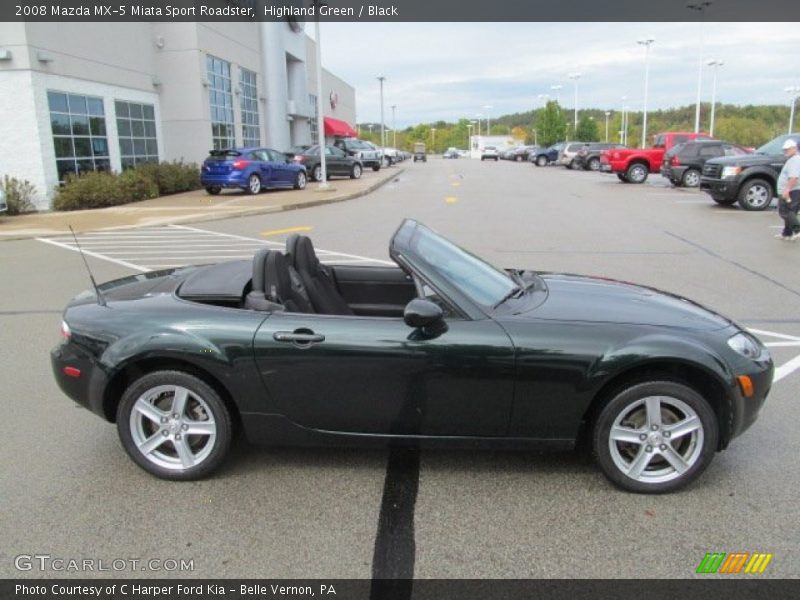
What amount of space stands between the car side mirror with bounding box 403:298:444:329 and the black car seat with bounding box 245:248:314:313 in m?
0.80

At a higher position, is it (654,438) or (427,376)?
(427,376)

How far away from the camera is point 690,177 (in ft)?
77.7

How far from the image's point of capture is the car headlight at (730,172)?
16.0m

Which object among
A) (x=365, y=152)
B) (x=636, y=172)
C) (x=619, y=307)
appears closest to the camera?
(x=619, y=307)

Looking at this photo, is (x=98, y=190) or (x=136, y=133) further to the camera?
(x=136, y=133)

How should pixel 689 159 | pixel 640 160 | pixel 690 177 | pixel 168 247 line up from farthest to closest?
pixel 640 160 < pixel 690 177 < pixel 689 159 < pixel 168 247

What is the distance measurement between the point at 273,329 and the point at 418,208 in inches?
606

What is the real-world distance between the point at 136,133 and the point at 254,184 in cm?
540

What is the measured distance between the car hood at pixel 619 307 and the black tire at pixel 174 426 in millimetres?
1752

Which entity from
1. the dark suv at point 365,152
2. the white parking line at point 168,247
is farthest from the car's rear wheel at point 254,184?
the dark suv at point 365,152

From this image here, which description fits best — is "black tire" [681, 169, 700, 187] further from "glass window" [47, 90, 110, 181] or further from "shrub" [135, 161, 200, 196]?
"glass window" [47, 90, 110, 181]

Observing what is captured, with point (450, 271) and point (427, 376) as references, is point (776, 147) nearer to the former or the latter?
point (450, 271)

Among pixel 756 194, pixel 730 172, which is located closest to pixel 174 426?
pixel 730 172
